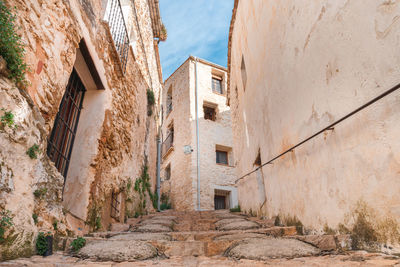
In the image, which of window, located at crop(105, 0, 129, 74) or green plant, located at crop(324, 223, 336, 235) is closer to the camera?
green plant, located at crop(324, 223, 336, 235)

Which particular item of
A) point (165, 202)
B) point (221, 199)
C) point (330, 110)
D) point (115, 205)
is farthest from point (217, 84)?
point (330, 110)

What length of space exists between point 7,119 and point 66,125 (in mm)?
1883

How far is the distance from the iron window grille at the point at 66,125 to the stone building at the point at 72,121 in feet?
0.05

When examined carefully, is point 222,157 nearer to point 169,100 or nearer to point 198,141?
point 198,141

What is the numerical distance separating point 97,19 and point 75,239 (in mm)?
3113

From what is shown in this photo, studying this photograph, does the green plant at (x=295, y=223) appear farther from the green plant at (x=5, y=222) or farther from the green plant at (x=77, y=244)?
the green plant at (x=5, y=222)

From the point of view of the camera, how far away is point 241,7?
627cm

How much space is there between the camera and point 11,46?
1930mm

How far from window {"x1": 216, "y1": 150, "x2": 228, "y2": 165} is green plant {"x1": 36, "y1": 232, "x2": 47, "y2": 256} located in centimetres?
1061

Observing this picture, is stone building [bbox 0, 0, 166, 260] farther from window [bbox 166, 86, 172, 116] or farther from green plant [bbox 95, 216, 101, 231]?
window [bbox 166, 86, 172, 116]

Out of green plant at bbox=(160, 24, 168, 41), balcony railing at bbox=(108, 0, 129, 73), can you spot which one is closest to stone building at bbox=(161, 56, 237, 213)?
green plant at bbox=(160, 24, 168, 41)

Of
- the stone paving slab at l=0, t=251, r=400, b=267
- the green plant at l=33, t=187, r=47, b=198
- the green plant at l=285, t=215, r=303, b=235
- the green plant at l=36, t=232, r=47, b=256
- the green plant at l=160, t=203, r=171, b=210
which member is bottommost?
the stone paving slab at l=0, t=251, r=400, b=267

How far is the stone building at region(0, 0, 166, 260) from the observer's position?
1.92 metres

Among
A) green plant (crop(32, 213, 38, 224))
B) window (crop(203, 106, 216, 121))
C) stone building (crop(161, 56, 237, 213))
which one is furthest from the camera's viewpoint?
window (crop(203, 106, 216, 121))
